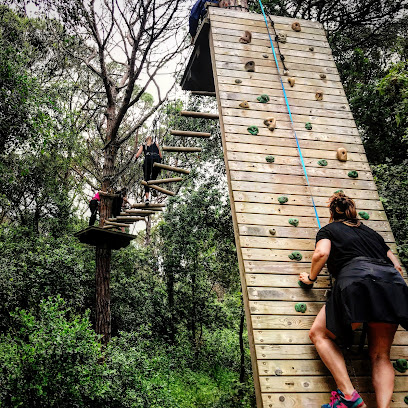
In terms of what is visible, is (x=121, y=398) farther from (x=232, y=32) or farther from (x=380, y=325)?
(x=232, y=32)

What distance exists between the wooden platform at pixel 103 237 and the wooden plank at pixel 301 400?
505 cm

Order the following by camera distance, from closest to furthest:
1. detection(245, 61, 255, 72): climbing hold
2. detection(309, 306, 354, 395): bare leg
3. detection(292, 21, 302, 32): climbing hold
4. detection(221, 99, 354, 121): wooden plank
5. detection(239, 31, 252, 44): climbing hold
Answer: detection(309, 306, 354, 395): bare leg
detection(221, 99, 354, 121): wooden plank
detection(245, 61, 255, 72): climbing hold
detection(239, 31, 252, 44): climbing hold
detection(292, 21, 302, 32): climbing hold

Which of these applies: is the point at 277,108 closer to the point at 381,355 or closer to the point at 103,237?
the point at 381,355

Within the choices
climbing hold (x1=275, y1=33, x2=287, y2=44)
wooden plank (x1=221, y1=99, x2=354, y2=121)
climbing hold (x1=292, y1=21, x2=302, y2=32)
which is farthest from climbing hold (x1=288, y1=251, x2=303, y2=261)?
climbing hold (x1=292, y1=21, x2=302, y2=32)

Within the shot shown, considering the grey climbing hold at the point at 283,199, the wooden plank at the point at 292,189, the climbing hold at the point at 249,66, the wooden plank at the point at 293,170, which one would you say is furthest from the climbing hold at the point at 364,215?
the climbing hold at the point at 249,66

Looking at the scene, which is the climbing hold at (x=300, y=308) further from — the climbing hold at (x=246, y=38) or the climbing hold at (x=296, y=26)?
the climbing hold at (x=296, y=26)

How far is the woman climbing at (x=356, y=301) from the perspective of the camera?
1820mm

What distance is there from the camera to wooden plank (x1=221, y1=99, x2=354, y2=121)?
142 inches

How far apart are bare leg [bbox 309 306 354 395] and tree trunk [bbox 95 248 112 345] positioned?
19.1 ft

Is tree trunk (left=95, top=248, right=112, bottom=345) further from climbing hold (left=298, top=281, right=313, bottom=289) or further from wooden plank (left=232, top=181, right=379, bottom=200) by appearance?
climbing hold (left=298, top=281, right=313, bottom=289)

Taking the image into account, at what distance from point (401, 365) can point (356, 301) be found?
991 mm

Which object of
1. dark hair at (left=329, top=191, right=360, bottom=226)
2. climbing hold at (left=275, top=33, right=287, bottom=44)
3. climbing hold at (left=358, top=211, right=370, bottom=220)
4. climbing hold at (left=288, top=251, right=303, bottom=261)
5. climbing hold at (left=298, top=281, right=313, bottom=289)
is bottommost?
climbing hold at (left=298, top=281, right=313, bottom=289)

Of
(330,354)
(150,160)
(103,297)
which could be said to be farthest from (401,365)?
(103,297)

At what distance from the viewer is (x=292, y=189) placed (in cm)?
320
